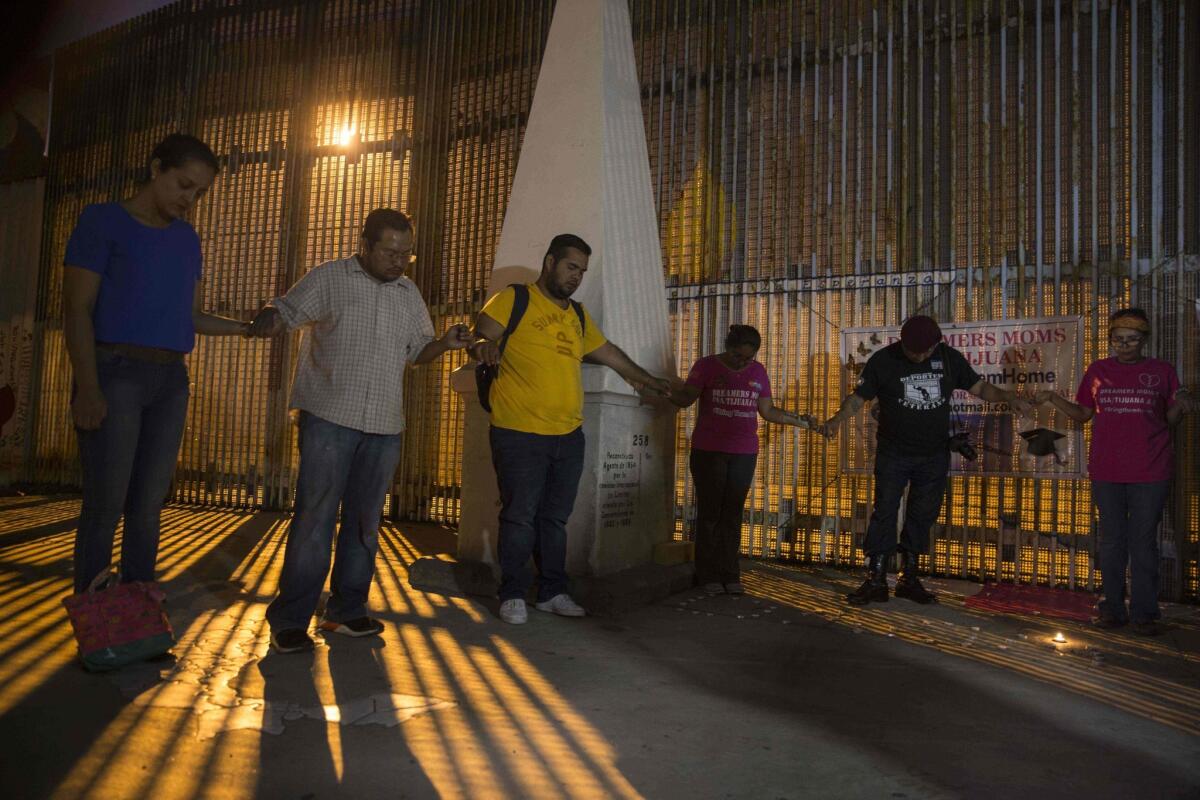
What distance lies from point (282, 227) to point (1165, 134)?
8.67 m

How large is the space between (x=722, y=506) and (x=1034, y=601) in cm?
214

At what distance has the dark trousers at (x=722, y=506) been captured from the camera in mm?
5113

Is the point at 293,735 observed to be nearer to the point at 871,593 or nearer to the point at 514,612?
the point at 514,612

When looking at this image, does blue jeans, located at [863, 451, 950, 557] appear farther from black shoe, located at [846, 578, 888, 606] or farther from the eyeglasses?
the eyeglasses

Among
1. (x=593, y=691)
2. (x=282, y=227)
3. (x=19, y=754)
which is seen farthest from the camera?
(x=282, y=227)

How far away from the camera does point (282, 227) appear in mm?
9766

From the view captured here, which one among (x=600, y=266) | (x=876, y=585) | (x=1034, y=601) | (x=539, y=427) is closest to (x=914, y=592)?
(x=876, y=585)

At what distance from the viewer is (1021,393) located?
603 cm

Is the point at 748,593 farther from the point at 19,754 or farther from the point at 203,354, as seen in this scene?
the point at 203,354

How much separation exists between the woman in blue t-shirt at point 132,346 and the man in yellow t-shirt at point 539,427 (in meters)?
1.37

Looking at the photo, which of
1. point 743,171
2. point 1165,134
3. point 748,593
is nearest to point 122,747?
point 748,593

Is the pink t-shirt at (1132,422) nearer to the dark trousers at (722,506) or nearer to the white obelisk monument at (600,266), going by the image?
the dark trousers at (722,506)

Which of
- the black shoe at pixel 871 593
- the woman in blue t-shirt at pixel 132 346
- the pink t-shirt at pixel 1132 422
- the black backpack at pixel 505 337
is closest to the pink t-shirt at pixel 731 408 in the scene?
the black shoe at pixel 871 593

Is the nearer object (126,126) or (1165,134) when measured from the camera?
(1165,134)
